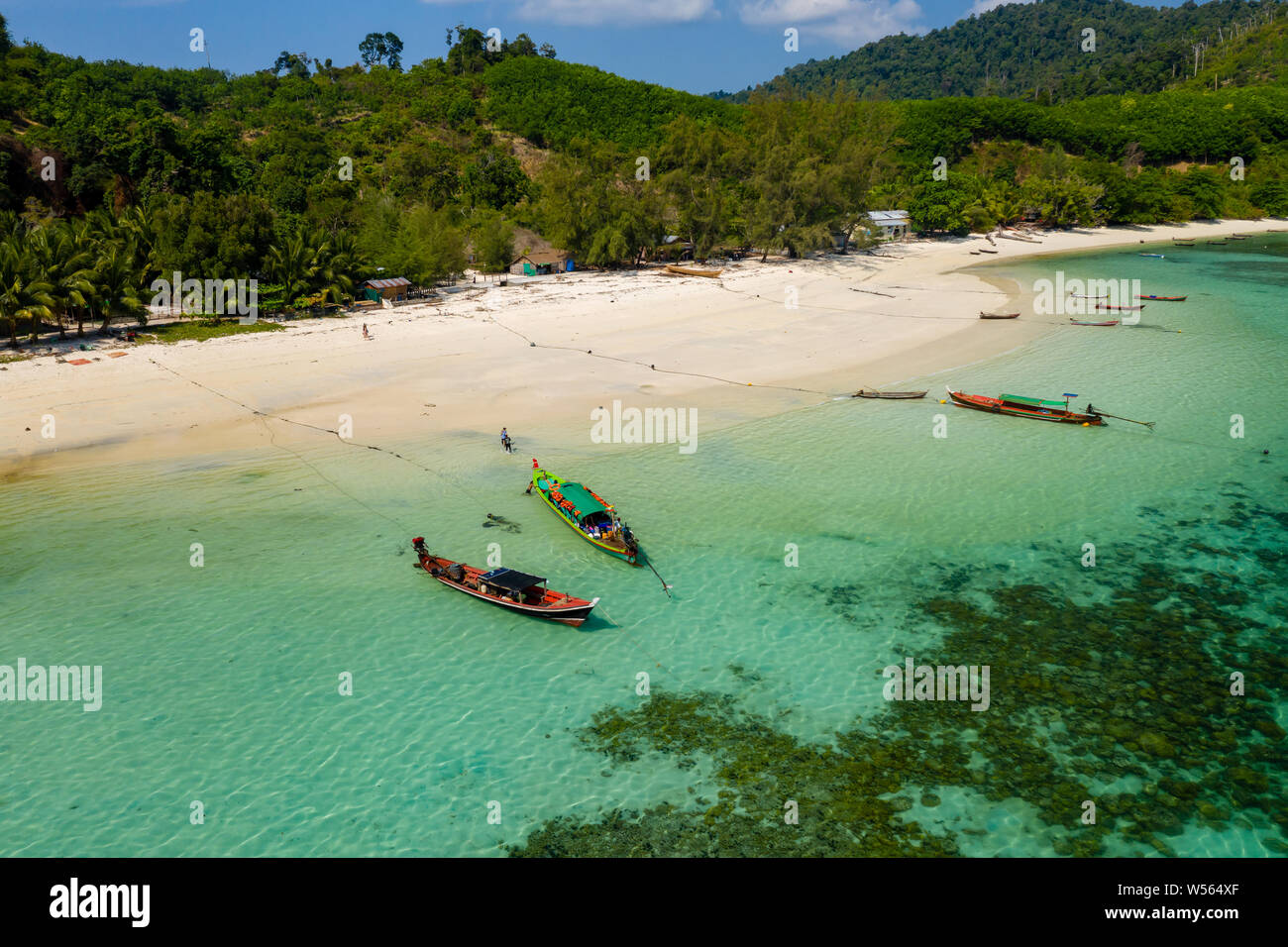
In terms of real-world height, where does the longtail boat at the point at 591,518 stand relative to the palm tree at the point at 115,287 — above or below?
below

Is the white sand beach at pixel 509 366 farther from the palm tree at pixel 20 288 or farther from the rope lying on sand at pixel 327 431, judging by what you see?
the palm tree at pixel 20 288

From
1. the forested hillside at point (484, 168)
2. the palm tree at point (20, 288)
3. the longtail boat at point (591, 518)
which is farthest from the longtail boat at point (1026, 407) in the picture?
the palm tree at point (20, 288)


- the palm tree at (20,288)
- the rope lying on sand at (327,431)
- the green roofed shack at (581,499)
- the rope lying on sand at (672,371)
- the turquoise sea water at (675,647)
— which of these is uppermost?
the palm tree at (20,288)

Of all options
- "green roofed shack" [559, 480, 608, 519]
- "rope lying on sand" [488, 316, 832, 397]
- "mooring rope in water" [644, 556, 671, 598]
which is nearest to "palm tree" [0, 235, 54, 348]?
"rope lying on sand" [488, 316, 832, 397]

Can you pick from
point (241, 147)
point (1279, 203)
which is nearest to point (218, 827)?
point (241, 147)

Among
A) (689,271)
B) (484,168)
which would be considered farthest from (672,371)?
(484,168)

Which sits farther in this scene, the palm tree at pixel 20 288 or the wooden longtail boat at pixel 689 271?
the wooden longtail boat at pixel 689 271
